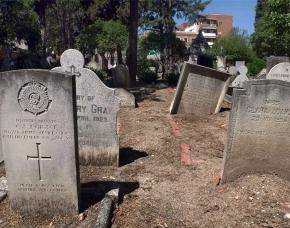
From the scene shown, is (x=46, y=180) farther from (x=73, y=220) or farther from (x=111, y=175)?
(x=111, y=175)

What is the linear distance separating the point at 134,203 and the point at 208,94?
6466 mm

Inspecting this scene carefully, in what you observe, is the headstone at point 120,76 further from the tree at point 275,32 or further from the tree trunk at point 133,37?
the tree at point 275,32

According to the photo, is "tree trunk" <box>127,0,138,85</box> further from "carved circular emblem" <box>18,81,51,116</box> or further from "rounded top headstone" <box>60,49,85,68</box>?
"carved circular emblem" <box>18,81,51,116</box>

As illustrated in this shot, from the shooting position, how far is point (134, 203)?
5.34 metres

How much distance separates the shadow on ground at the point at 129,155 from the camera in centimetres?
717

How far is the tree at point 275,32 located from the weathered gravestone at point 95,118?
14092 mm

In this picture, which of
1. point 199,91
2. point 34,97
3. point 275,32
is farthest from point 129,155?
point 275,32

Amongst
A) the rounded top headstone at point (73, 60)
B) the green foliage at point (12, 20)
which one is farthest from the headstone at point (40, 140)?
the green foliage at point (12, 20)

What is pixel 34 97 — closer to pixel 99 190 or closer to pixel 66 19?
pixel 99 190

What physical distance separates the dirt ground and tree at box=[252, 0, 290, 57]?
12546 mm

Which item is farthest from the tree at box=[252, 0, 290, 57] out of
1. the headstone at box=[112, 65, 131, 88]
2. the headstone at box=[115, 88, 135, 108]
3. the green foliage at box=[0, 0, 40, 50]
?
the green foliage at box=[0, 0, 40, 50]

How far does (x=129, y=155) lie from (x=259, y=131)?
2457mm

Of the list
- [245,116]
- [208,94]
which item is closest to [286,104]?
[245,116]

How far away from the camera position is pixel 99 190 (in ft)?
17.9
